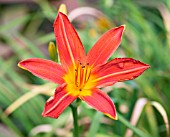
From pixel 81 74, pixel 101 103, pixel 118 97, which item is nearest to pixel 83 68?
pixel 81 74

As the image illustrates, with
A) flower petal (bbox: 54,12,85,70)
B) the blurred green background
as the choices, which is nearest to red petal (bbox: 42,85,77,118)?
flower petal (bbox: 54,12,85,70)

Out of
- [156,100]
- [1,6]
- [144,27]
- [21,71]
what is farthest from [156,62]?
[1,6]

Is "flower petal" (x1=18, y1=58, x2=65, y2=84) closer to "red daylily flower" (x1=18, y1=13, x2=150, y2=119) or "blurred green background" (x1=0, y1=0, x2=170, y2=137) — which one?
"red daylily flower" (x1=18, y1=13, x2=150, y2=119)

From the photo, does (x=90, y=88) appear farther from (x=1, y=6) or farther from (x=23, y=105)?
(x=1, y=6)

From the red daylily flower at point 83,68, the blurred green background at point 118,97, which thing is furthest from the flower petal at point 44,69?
the blurred green background at point 118,97

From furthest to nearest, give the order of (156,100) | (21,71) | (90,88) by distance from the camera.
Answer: (21,71) < (156,100) < (90,88)

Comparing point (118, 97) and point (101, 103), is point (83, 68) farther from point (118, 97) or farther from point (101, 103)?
point (118, 97)
